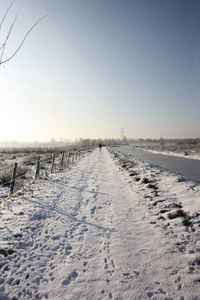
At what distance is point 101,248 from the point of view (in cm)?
573

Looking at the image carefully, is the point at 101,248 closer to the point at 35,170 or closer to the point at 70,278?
the point at 70,278

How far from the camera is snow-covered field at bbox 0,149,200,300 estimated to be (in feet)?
13.5

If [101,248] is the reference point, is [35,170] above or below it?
below

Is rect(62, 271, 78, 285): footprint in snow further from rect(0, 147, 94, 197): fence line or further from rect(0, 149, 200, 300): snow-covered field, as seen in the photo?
rect(0, 147, 94, 197): fence line

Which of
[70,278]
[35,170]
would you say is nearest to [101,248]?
[70,278]

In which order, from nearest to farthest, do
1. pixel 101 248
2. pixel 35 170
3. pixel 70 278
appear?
pixel 70 278 < pixel 101 248 < pixel 35 170

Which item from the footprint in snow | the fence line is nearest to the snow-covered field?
the footprint in snow

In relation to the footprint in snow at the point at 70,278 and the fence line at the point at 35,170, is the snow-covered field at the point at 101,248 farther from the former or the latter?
the fence line at the point at 35,170

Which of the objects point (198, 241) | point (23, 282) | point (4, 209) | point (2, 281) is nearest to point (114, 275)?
point (23, 282)

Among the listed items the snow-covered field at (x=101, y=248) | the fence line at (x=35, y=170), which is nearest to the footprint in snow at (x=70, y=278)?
the snow-covered field at (x=101, y=248)

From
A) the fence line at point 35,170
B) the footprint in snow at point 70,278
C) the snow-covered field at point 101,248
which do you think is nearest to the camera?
the snow-covered field at point 101,248

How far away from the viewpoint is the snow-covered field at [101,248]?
13.5ft

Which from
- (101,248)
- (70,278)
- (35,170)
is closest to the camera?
(70,278)

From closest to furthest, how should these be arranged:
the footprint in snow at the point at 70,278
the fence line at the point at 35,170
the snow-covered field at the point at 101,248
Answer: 1. the snow-covered field at the point at 101,248
2. the footprint in snow at the point at 70,278
3. the fence line at the point at 35,170
